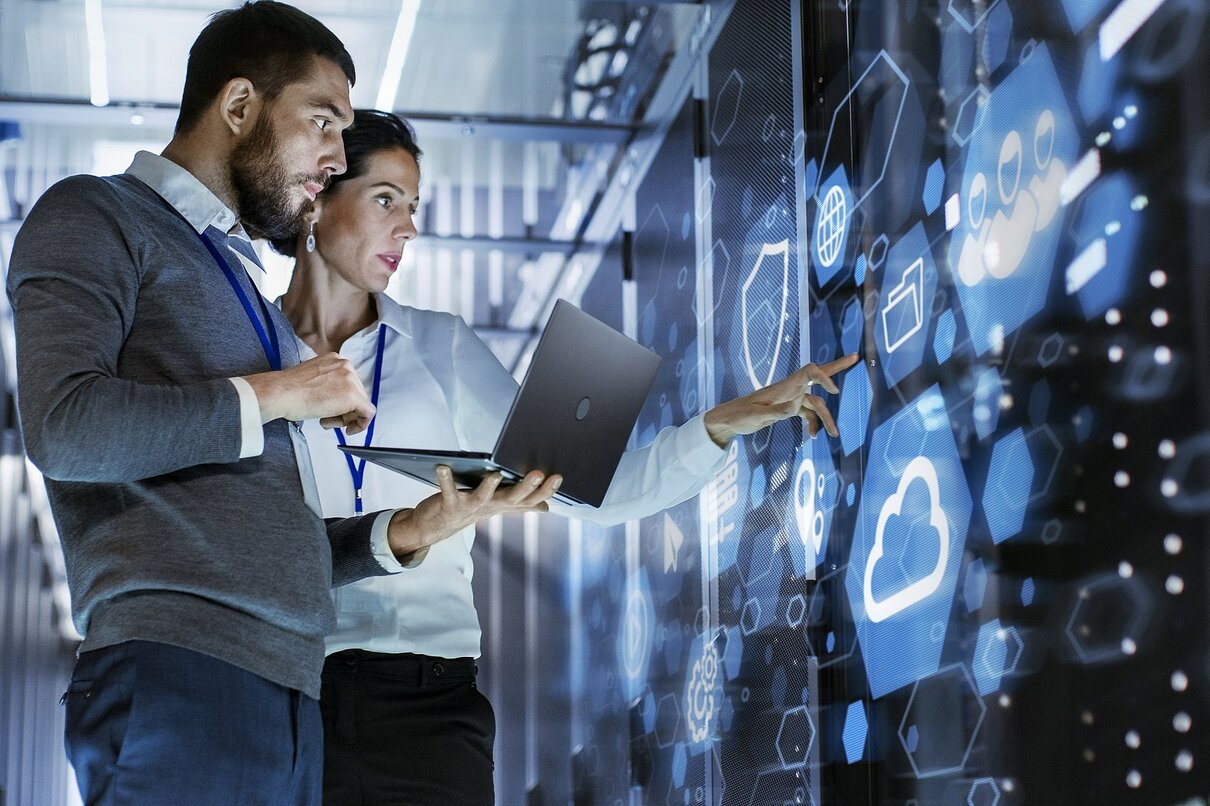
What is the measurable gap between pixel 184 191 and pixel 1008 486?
1030 mm

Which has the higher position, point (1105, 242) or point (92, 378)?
point (1105, 242)

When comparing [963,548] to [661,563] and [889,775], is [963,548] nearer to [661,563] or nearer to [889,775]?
[889,775]

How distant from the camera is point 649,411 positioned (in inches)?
165

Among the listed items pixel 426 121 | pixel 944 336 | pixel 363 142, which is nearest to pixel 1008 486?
pixel 944 336

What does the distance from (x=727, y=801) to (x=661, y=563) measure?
93 cm

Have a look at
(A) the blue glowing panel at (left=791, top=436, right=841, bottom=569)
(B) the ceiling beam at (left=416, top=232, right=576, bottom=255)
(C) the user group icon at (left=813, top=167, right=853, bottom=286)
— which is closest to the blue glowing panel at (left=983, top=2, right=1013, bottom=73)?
(C) the user group icon at (left=813, top=167, right=853, bottom=286)

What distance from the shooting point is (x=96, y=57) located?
4.02 metres

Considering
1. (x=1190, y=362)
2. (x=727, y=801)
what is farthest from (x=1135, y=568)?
(x=727, y=801)

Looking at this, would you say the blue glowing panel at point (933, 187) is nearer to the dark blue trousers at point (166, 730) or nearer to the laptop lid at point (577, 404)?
the laptop lid at point (577, 404)

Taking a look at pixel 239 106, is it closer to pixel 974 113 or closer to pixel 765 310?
pixel 974 113

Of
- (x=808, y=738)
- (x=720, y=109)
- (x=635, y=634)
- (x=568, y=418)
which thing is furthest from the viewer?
(x=635, y=634)

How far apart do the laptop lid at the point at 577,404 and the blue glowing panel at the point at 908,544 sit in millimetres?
405

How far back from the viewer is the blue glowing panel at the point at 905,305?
2.17m

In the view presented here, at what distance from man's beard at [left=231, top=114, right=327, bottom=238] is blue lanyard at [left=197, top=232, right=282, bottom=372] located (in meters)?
0.09
